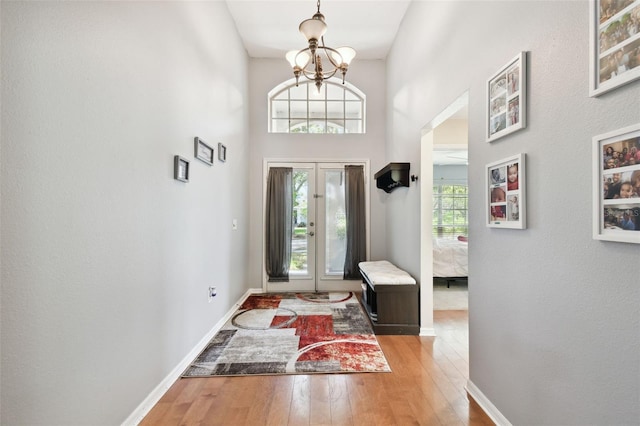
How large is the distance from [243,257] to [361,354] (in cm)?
228

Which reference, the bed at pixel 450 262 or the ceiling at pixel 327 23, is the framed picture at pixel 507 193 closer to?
the ceiling at pixel 327 23

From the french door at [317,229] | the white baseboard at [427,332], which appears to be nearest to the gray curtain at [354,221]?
the french door at [317,229]

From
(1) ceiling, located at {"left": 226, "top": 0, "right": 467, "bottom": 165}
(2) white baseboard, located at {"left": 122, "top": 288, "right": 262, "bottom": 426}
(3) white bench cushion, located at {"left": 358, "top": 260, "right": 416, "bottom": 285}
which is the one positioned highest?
(1) ceiling, located at {"left": 226, "top": 0, "right": 467, "bottom": 165}

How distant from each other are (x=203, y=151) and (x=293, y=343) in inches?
77.1

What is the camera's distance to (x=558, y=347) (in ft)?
4.00

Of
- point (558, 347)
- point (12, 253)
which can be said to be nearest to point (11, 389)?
point (12, 253)

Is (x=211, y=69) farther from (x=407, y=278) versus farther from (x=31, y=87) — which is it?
(x=407, y=278)

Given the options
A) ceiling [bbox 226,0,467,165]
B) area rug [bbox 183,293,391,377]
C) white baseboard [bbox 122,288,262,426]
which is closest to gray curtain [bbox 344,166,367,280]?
area rug [bbox 183,293,391,377]

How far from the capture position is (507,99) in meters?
1.53

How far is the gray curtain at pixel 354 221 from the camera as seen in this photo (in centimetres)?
445

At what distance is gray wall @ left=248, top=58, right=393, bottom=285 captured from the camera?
450 cm

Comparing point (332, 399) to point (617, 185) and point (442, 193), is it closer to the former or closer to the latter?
point (617, 185)

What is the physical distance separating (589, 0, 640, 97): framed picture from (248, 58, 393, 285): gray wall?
11.3 ft

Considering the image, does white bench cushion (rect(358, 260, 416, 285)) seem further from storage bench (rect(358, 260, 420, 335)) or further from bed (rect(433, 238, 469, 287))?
bed (rect(433, 238, 469, 287))
